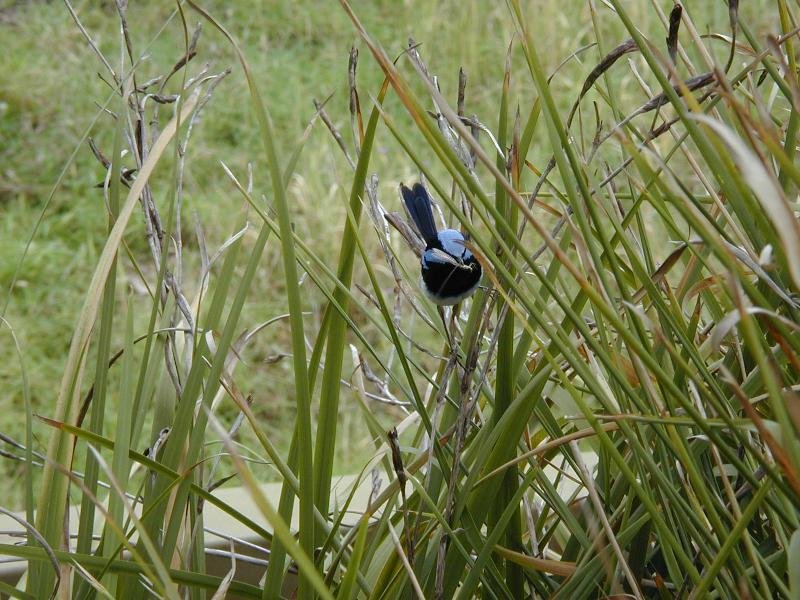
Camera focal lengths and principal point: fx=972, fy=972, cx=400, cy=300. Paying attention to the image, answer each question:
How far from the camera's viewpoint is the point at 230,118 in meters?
3.00

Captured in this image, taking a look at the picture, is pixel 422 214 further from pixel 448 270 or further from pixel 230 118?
pixel 230 118

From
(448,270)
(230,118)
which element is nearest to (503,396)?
(448,270)

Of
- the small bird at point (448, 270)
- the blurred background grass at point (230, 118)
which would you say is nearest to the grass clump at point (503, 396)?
the small bird at point (448, 270)

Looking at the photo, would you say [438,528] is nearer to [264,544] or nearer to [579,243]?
[579,243]

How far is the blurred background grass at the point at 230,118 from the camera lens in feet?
7.91

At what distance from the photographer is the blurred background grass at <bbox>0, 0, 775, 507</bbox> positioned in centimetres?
241

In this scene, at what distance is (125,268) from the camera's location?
101 inches

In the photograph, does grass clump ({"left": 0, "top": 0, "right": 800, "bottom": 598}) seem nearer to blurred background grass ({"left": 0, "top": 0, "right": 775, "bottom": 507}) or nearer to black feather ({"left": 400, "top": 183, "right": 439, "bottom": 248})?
black feather ({"left": 400, "top": 183, "right": 439, "bottom": 248})

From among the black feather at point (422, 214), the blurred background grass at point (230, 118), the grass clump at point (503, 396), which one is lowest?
the grass clump at point (503, 396)

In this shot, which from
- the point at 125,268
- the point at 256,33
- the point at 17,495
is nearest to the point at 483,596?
the point at 17,495

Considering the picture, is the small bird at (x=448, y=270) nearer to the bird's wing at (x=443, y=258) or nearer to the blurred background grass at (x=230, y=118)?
the bird's wing at (x=443, y=258)

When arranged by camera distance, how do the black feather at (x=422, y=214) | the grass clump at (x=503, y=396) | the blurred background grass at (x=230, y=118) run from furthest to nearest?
1. the blurred background grass at (x=230, y=118)
2. the black feather at (x=422, y=214)
3. the grass clump at (x=503, y=396)

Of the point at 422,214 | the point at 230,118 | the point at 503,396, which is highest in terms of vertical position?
the point at 230,118

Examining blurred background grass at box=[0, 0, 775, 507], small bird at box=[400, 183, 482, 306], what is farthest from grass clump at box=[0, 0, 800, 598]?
blurred background grass at box=[0, 0, 775, 507]
